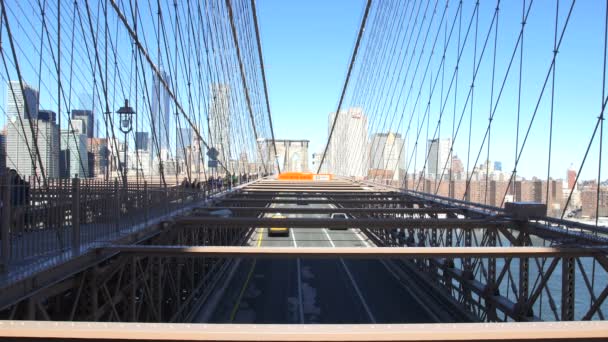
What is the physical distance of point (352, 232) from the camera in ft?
133

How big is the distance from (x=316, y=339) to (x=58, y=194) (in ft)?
14.3

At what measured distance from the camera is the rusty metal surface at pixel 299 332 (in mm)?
2352

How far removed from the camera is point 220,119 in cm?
3122

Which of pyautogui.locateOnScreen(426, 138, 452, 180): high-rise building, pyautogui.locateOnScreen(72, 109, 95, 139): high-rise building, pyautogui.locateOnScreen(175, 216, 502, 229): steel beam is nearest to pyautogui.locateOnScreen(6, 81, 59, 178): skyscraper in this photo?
pyautogui.locateOnScreen(72, 109, 95, 139): high-rise building

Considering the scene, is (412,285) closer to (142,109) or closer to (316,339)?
(142,109)

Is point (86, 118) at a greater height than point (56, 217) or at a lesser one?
greater

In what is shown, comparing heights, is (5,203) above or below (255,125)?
below

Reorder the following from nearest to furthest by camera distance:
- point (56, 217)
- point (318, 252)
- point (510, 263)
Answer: point (56, 217) → point (318, 252) → point (510, 263)

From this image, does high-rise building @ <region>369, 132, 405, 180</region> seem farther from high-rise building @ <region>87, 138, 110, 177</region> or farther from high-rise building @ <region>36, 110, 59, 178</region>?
high-rise building @ <region>36, 110, 59, 178</region>

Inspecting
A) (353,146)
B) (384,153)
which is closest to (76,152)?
(384,153)

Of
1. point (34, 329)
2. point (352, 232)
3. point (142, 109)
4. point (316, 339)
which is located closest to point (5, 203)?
point (34, 329)

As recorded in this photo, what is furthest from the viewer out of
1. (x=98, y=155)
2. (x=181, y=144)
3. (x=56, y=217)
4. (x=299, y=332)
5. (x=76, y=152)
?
(x=181, y=144)

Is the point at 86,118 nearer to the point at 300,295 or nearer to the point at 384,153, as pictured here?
the point at 300,295

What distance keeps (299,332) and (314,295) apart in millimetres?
17982
